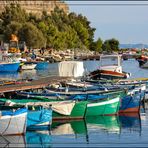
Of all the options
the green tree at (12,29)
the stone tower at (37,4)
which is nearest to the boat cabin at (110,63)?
the green tree at (12,29)

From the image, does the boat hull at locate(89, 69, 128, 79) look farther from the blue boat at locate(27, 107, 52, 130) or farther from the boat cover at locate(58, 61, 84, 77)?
the blue boat at locate(27, 107, 52, 130)

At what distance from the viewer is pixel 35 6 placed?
168m

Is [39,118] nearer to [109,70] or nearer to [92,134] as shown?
[92,134]

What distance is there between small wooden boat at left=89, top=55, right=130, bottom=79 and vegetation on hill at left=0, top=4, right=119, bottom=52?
58231 mm

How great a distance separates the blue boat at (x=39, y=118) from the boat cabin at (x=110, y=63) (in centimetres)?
2215

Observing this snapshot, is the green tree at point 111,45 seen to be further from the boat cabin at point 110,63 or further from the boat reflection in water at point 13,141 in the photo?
the boat reflection in water at point 13,141

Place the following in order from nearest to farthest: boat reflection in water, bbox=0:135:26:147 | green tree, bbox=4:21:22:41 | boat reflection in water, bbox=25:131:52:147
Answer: boat reflection in water, bbox=0:135:26:147 < boat reflection in water, bbox=25:131:52:147 < green tree, bbox=4:21:22:41

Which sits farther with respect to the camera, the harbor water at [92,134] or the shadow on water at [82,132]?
the shadow on water at [82,132]

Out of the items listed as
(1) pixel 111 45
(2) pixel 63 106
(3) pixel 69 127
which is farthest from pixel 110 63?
(1) pixel 111 45

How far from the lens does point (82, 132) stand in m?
27.9

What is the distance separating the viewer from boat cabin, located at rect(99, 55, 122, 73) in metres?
50.5

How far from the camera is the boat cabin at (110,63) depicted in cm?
5050

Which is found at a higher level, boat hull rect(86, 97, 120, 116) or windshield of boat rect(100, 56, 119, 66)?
windshield of boat rect(100, 56, 119, 66)

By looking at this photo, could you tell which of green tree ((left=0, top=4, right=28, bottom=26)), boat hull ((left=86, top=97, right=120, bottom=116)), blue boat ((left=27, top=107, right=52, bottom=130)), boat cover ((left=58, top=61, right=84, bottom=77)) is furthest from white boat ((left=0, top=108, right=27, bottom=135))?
green tree ((left=0, top=4, right=28, bottom=26))
